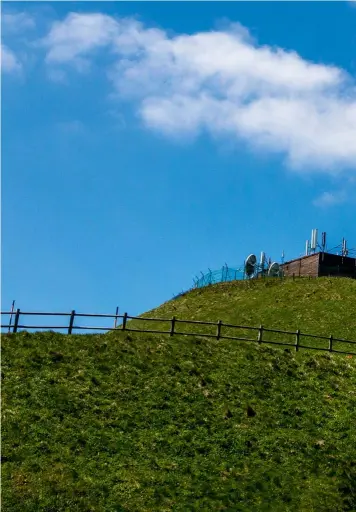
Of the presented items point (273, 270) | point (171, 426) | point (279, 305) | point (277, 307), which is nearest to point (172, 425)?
point (171, 426)

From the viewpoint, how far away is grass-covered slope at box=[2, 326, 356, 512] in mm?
24297

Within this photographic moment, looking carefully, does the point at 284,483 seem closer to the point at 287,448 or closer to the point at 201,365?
the point at 287,448

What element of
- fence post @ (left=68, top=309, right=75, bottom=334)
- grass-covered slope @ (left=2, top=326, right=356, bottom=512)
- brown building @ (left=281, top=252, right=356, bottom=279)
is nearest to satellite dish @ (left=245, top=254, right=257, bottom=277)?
brown building @ (left=281, top=252, right=356, bottom=279)

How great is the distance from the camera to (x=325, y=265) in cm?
7056

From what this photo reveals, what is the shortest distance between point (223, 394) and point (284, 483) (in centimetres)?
746

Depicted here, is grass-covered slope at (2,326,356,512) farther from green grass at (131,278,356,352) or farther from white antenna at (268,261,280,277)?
white antenna at (268,261,280,277)

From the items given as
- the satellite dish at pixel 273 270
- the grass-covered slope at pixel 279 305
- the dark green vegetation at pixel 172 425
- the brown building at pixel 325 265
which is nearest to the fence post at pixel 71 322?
the dark green vegetation at pixel 172 425

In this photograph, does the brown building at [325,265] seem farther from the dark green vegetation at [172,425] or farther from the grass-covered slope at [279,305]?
the dark green vegetation at [172,425]

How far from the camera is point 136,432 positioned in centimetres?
2830

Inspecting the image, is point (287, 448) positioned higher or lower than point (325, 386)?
lower

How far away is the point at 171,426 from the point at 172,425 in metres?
0.15

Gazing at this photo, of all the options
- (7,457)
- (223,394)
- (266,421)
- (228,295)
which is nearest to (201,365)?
(223,394)

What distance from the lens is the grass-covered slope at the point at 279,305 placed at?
173ft

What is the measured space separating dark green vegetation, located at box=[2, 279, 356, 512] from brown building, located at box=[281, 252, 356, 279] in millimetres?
30430
